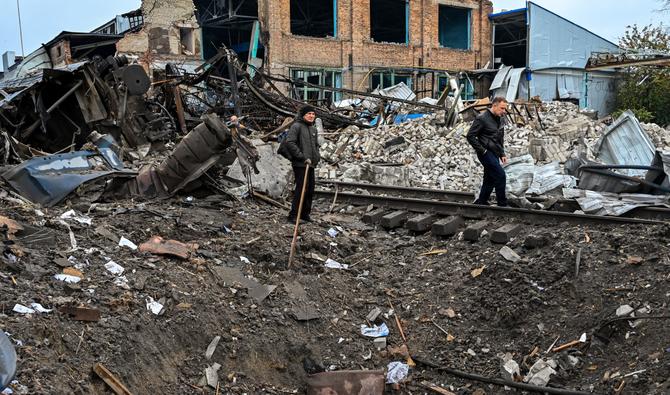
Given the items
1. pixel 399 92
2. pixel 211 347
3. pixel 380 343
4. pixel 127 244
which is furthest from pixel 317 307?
pixel 399 92

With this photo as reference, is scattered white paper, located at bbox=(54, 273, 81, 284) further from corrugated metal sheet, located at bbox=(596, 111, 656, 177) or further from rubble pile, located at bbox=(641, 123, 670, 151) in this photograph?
rubble pile, located at bbox=(641, 123, 670, 151)

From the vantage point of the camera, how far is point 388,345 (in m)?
5.74

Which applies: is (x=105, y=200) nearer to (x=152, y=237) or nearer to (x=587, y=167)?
(x=152, y=237)

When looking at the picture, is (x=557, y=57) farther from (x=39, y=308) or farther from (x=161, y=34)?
(x=39, y=308)

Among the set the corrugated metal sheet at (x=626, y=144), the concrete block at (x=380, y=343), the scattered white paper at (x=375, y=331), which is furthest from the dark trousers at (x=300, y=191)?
the corrugated metal sheet at (x=626, y=144)

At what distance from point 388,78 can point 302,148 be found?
22.8 m

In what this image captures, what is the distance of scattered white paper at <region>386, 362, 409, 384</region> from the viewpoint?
17.3 feet

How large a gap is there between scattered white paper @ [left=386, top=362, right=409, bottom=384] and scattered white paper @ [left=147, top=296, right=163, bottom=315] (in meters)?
2.02

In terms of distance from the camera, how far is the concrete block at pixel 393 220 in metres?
8.35

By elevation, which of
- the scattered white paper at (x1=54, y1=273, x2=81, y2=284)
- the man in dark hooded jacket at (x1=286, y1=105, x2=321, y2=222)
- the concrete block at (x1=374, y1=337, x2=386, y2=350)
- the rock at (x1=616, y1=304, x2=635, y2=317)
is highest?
the man in dark hooded jacket at (x1=286, y1=105, x2=321, y2=222)

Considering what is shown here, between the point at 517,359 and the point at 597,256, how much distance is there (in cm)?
157

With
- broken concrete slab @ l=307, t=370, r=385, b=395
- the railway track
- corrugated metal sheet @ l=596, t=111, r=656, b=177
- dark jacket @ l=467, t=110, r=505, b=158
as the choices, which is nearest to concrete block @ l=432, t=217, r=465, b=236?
the railway track

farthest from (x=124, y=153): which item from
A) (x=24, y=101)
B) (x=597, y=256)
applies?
(x=597, y=256)

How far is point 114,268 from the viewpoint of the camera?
566cm
